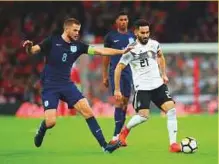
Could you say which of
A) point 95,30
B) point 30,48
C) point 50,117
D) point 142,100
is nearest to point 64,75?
point 50,117

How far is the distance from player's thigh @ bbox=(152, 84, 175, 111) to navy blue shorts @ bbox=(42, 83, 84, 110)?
1.16 metres

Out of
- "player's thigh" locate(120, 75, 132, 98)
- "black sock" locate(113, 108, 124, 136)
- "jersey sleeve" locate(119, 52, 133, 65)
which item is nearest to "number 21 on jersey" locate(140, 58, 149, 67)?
"jersey sleeve" locate(119, 52, 133, 65)

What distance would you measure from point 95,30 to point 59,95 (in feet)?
46.9

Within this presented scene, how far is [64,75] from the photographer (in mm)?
11469

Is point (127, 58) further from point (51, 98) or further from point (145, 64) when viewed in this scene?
point (51, 98)

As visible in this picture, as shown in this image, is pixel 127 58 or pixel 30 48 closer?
pixel 30 48

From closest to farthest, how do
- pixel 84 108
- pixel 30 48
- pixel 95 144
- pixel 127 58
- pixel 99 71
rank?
pixel 30 48 → pixel 84 108 → pixel 127 58 → pixel 95 144 → pixel 99 71

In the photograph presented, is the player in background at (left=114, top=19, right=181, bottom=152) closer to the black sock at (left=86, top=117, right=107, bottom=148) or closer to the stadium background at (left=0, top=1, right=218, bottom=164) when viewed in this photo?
the black sock at (left=86, top=117, right=107, bottom=148)

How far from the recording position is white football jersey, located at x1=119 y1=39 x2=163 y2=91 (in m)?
11.7

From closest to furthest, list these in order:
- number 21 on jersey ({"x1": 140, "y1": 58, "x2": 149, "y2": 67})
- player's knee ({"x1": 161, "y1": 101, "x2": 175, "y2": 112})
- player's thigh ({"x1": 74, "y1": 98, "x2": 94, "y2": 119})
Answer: player's thigh ({"x1": 74, "y1": 98, "x2": 94, "y2": 119}), player's knee ({"x1": 161, "y1": 101, "x2": 175, "y2": 112}), number 21 on jersey ({"x1": 140, "y1": 58, "x2": 149, "y2": 67})

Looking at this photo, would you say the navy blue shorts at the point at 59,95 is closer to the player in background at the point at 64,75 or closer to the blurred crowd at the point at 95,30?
the player in background at the point at 64,75

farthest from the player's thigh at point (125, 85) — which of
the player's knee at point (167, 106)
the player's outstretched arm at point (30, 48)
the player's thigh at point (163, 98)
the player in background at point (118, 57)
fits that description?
the player's outstretched arm at point (30, 48)

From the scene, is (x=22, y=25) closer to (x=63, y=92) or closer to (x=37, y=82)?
(x=37, y=82)

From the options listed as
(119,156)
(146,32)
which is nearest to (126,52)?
(146,32)
